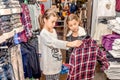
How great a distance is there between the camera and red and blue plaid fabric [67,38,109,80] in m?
1.60

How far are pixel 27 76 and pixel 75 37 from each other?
953mm

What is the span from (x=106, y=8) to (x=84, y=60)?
1677 mm

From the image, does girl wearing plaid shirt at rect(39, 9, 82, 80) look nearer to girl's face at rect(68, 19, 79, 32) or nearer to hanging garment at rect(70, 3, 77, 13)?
girl's face at rect(68, 19, 79, 32)

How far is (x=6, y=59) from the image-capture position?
1231 millimetres

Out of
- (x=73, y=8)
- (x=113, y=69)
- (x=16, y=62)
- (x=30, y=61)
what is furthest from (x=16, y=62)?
(x=73, y=8)

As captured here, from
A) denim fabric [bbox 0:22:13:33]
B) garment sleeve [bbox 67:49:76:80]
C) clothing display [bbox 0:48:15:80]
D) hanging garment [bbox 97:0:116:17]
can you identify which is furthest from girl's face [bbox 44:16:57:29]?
hanging garment [bbox 97:0:116:17]

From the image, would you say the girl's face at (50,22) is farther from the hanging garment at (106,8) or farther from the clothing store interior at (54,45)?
the hanging garment at (106,8)

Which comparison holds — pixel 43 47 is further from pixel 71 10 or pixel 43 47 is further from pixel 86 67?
pixel 71 10

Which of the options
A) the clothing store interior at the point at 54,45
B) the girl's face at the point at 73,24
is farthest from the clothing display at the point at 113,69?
the girl's face at the point at 73,24

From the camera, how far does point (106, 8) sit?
3090 millimetres

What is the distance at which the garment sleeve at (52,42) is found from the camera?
1462mm

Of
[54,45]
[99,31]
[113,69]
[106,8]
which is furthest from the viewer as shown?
[99,31]

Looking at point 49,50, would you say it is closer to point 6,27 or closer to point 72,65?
point 72,65

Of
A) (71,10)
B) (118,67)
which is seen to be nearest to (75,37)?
(118,67)
